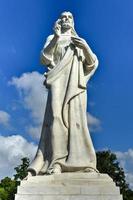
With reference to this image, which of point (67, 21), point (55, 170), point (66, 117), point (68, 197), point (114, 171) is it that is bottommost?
point (68, 197)

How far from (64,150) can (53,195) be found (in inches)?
79.5

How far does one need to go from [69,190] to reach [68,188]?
8 centimetres

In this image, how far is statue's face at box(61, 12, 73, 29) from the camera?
15906mm

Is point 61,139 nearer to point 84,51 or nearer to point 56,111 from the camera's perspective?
point 56,111

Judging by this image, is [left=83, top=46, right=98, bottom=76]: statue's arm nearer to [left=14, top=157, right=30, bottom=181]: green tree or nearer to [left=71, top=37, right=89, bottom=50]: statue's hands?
[left=71, top=37, right=89, bottom=50]: statue's hands

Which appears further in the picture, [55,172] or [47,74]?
[47,74]

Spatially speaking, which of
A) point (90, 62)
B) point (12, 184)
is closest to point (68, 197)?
point (90, 62)

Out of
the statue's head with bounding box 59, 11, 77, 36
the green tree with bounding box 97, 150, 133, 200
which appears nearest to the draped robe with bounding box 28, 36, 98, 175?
the statue's head with bounding box 59, 11, 77, 36

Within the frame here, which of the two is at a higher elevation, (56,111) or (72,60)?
(72,60)

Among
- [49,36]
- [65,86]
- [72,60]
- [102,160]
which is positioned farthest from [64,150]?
[102,160]

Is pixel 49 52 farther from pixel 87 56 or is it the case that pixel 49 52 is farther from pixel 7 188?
pixel 7 188

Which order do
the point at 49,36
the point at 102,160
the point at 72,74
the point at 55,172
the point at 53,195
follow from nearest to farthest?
the point at 53,195
the point at 55,172
the point at 72,74
the point at 49,36
the point at 102,160

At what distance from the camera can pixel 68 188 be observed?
12.5 m

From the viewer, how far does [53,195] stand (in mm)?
12305
